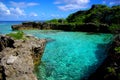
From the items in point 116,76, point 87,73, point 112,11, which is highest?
point 112,11

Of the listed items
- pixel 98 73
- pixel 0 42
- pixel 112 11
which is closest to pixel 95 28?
pixel 112 11

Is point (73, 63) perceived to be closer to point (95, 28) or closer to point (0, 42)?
point (0, 42)

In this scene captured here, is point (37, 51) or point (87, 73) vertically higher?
point (37, 51)

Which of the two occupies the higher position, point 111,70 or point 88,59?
point 111,70

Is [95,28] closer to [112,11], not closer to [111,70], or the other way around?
[112,11]

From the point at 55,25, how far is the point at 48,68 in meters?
49.2

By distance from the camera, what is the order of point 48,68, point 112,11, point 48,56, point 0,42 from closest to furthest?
point 48,68
point 0,42
point 48,56
point 112,11

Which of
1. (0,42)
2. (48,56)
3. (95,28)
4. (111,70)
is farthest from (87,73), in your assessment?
(95,28)

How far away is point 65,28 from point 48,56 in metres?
40.7

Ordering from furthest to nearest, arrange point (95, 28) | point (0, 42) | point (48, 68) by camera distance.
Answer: point (95, 28) < point (0, 42) < point (48, 68)

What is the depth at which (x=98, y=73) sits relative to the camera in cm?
1545

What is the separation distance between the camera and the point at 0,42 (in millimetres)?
22828

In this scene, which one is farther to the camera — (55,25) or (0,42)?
(55,25)

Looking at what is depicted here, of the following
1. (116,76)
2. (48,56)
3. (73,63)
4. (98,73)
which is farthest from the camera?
(48,56)
